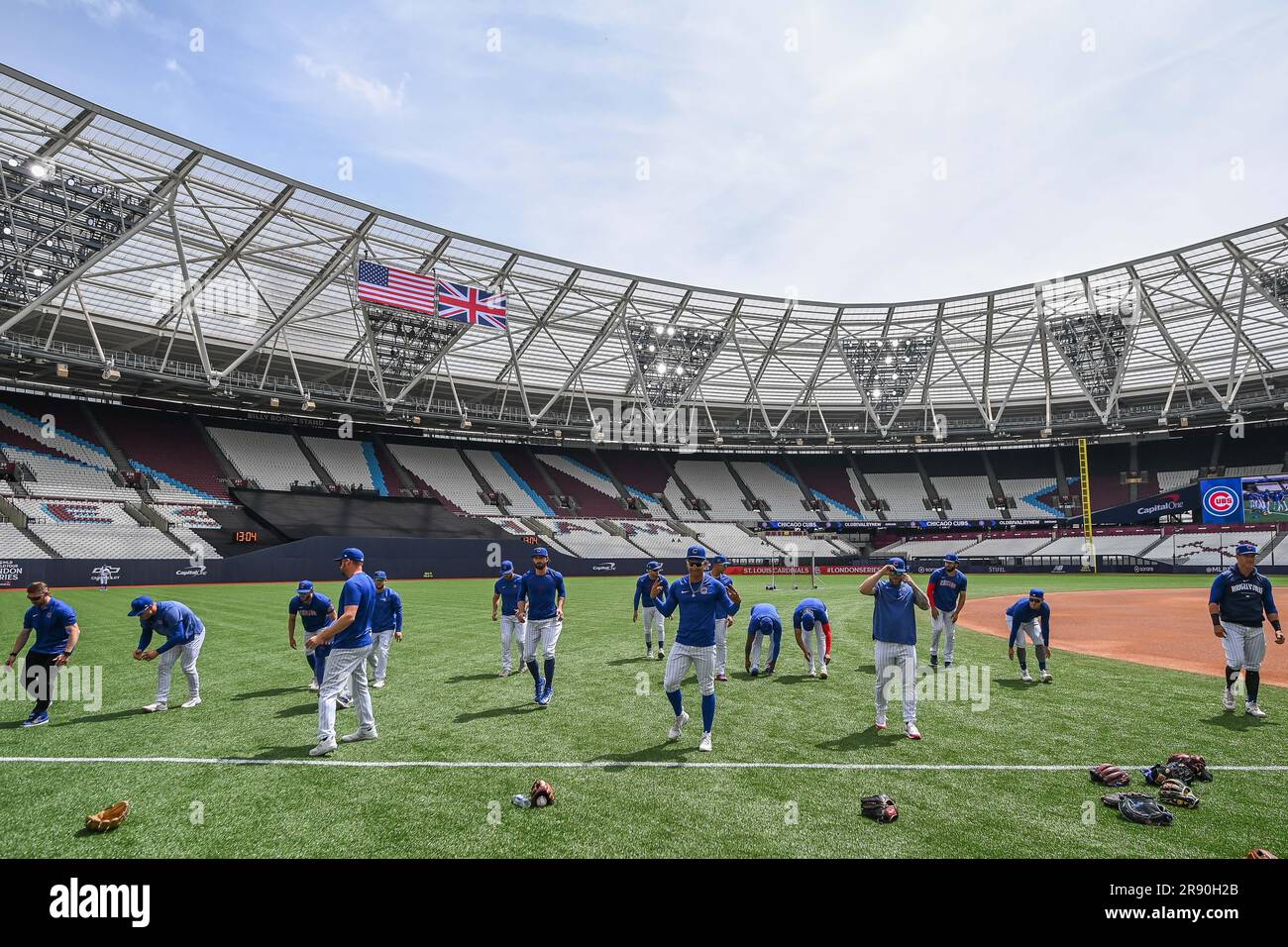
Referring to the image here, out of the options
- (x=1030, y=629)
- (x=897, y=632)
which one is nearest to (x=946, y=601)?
(x=1030, y=629)

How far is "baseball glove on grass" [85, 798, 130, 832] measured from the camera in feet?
17.5

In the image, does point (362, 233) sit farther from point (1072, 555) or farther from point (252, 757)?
point (1072, 555)

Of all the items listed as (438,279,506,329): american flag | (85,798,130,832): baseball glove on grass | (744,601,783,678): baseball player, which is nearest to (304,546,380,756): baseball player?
(85,798,130,832): baseball glove on grass

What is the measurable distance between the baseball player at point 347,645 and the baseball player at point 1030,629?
10263mm

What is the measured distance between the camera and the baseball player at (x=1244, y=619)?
29.7 ft

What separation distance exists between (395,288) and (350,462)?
2241 cm

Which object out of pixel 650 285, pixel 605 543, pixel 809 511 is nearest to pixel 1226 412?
pixel 809 511

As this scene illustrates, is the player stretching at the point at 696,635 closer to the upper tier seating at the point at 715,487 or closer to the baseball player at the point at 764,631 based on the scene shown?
the baseball player at the point at 764,631

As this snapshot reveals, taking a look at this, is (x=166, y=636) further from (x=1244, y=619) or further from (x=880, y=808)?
(x=1244, y=619)

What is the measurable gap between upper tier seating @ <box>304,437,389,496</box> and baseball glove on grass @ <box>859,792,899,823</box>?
167 feet

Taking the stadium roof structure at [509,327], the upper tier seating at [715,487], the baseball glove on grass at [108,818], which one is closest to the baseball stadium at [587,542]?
the baseball glove on grass at [108,818]

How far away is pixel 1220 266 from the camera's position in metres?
41.9

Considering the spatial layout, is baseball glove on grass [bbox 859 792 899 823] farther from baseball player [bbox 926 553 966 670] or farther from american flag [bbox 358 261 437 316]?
american flag [bbox 358 261 437 316]
